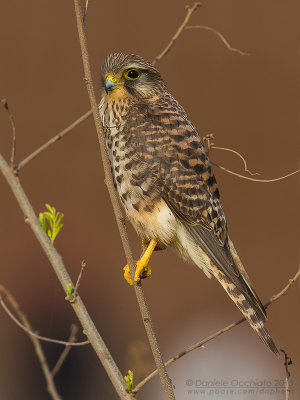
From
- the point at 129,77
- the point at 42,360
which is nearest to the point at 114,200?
the point at 42,360

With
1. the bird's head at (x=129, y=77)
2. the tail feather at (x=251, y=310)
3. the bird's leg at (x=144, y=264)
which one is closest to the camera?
the tail feather at (x=251, y=310)

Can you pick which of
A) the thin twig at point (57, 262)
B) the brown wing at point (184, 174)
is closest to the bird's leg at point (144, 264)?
the brown wing at point (184, 174)

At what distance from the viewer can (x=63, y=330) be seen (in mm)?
5410

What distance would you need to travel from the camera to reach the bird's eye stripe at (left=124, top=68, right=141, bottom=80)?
2.83 meters

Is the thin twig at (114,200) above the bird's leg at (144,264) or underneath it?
above

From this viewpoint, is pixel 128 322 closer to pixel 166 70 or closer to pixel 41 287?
pixel 41 287

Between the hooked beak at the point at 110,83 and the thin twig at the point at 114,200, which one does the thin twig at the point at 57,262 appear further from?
the hooked beak at the point at 110,83

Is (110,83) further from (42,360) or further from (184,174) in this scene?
(42,360)

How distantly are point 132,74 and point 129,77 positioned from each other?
0.06ft

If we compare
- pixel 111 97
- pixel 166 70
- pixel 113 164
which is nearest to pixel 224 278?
pixel 113 164

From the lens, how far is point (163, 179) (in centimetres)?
271

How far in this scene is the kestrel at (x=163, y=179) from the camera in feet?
8.82

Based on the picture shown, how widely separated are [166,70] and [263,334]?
3.54 metres

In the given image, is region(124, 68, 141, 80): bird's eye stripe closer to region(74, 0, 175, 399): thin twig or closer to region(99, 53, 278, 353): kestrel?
region(99, 53, 278, 353): kestrel
